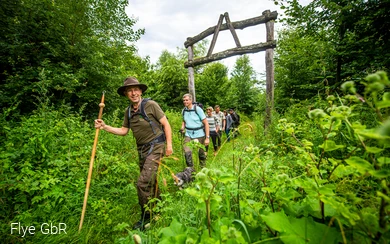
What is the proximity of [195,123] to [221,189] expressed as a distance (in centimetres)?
282

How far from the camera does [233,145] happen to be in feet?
7.24

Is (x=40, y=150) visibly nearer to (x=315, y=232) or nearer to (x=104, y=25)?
(x=315, y=232)

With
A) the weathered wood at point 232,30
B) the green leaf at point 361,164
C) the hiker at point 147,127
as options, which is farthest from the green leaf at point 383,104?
the weathered wood at point 232,30

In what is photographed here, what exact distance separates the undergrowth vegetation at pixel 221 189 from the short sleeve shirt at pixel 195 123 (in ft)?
3.87

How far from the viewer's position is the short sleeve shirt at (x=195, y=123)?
15.2ft

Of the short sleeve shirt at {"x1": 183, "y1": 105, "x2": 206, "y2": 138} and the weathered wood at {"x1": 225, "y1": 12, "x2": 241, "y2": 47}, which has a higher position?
the weathered wood at {"x1": 225, "y1": 12, "x2": 241, "y2": 47}

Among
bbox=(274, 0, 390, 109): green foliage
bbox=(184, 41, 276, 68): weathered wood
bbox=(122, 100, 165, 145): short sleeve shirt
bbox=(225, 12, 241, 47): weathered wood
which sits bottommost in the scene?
bbox=(122, 100, 165, 145): short sleeve shirt

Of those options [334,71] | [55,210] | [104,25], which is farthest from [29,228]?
[104,25]

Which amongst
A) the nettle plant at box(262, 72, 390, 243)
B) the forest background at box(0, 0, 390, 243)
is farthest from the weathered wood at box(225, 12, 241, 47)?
the nettle plant at box(262, 72, 390, 243)

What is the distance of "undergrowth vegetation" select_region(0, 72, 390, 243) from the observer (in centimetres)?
91

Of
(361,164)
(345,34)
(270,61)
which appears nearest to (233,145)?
(361,164)

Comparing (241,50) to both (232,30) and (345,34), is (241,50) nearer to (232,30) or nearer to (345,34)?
(232,30)

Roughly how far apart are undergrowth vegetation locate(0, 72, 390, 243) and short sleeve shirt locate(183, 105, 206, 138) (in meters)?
1.18

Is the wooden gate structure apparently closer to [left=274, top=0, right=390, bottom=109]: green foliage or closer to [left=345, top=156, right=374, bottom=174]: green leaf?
[left=274, top=0, right=390, bottom=109]: green foliage
